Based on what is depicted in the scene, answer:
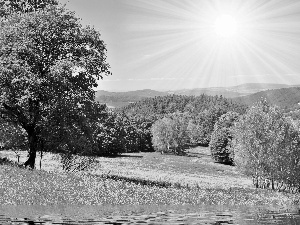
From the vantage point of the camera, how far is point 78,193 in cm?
2356

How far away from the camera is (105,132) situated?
115 metres

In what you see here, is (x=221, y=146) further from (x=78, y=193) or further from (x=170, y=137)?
(x=78, y=193)

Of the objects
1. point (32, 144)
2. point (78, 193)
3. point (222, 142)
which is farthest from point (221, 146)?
point (78, 193)

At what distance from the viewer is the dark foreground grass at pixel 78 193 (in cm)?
2134

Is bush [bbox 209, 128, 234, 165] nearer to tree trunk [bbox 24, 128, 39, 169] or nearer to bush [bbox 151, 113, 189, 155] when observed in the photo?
bush [bbox 151, 113, 189, 155]

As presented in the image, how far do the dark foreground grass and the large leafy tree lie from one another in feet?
21.5

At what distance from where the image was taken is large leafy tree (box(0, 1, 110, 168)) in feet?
102

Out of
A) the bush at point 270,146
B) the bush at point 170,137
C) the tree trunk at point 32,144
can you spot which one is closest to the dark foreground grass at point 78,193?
the tree trunk at point 32,144

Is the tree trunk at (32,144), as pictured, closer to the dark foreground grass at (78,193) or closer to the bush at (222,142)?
the dark foreground grass at (78,193)

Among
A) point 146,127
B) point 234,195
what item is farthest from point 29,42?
point 146,127

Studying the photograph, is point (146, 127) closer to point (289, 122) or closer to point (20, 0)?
point (289, 122)

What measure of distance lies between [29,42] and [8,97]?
4940 millimetres

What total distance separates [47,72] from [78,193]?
43.3 feet

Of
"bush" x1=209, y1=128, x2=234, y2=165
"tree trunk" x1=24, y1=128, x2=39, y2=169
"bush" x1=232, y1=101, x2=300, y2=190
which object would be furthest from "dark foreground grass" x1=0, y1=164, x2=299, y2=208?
"bush" x1=209, y1=128, x2=234, y2=165
